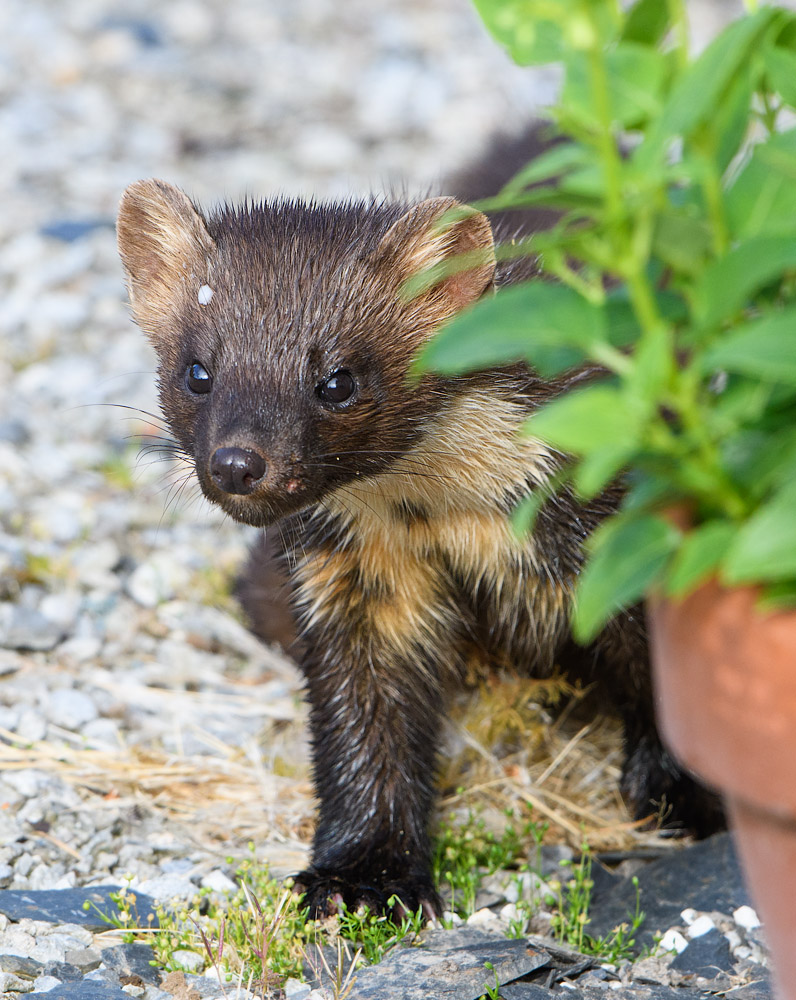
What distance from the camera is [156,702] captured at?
4.80 meters

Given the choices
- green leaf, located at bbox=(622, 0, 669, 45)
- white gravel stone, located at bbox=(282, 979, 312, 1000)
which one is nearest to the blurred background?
white gravel stone, located at bbox=(282, 979, 312, 1000)

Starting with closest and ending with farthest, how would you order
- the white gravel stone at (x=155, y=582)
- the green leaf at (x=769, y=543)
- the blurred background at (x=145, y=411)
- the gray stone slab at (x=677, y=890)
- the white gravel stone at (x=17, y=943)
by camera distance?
the green leaf at (x=769, y=543) → the white gravel stone at (x=17, y=943) → the gray stone slab at (x=677, y=890) → the blurred background at (x=145, y=411) → the white gravel stone at (x=155, y=582)

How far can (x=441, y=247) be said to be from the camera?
3.57 m

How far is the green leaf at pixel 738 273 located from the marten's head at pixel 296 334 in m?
1.56

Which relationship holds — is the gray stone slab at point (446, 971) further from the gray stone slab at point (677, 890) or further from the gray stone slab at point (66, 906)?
the gray stone slab at point (66, 906)

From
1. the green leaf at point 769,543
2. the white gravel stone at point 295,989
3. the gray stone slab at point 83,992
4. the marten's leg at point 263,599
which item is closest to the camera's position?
the green leaf at point 769,543

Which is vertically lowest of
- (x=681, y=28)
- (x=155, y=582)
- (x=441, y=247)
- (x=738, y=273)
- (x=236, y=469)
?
(x=155, y=582)

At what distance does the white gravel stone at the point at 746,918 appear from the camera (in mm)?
3281

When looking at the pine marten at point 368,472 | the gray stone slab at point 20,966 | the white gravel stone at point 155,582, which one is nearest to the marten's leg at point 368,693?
the pine marten at point 368,472

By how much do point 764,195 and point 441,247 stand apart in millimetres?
1938

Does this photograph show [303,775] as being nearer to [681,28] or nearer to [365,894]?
[365,894]

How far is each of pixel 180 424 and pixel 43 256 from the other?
16.1 ft

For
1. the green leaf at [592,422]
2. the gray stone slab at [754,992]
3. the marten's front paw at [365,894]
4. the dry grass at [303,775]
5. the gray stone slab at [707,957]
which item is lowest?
the dry grass at [303,775]

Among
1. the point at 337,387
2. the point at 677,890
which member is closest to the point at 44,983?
the point at 337,387
